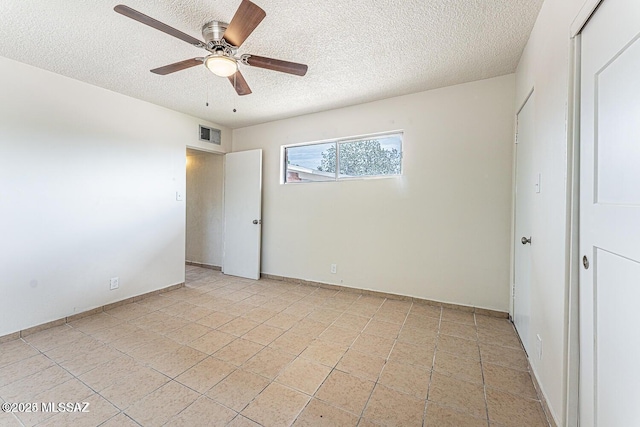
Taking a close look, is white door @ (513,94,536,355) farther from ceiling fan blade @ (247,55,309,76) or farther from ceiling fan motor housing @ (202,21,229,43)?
ceiling fan motor housing @ (202,21,229,43)

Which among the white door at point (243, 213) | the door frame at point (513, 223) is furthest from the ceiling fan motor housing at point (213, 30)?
the door frame at point (513, 223)

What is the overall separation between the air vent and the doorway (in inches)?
16.7

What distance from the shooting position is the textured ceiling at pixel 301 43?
1.71 m

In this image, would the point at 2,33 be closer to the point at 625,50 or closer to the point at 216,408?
the point at 216,408

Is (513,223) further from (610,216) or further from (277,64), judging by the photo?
(277,64)

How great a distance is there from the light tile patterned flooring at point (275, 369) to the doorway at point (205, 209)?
189cm

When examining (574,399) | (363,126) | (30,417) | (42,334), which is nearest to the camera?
(574,399)

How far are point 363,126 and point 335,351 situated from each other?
2627 mm

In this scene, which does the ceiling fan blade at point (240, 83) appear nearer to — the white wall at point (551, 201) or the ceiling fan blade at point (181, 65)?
the ceiling fan blade at point (181, 65)

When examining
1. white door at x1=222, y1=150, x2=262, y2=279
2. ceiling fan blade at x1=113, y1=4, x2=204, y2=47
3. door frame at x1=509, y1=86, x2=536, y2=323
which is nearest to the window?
white door at x1=222, y1=150, x2=262, y2=279

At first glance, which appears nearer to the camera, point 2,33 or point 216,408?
point 216,408

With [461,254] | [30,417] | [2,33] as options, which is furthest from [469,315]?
[2,33]

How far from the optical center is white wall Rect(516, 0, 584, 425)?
1.28 meters

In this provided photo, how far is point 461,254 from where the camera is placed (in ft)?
9.34
